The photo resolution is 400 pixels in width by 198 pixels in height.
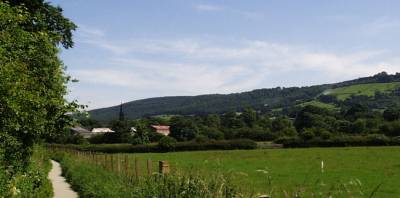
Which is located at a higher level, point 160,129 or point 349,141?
point 160,129

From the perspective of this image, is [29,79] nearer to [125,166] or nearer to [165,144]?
[125,166]

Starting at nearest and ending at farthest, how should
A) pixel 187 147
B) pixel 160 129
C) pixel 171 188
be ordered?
1. pixel 171 188
2. pixel 187 147
3. pixel 160 129

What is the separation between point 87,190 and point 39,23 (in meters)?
13.3

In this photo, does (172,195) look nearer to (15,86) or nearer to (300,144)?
(15,86)

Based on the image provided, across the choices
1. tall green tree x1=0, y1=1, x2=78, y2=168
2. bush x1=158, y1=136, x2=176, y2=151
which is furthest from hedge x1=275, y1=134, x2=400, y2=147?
tall green tree x1=0, y1=1, x2=78, y2=168

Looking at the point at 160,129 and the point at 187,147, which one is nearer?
the point at 187,147

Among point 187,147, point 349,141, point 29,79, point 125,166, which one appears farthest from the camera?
point 187,147


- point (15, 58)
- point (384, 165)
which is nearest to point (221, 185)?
point (15, 58)

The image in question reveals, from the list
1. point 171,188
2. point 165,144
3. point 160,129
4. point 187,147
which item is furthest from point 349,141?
point 160,129

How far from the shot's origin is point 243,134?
102938mm

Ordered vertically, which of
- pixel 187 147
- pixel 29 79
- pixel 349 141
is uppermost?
pixel 29 79

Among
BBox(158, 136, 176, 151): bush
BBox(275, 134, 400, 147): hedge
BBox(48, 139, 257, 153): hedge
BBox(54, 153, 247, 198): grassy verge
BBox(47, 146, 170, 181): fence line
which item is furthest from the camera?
BBox(158, 136, 176, 151): bush

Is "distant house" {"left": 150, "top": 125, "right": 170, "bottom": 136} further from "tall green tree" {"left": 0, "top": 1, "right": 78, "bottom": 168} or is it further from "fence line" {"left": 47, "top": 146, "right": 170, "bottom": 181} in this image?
"tall green tree" {"left": 0, "top": 1, "right": 78, "bottom": 168}

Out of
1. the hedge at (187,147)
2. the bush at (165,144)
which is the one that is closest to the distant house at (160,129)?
the hedge at (187,147)
